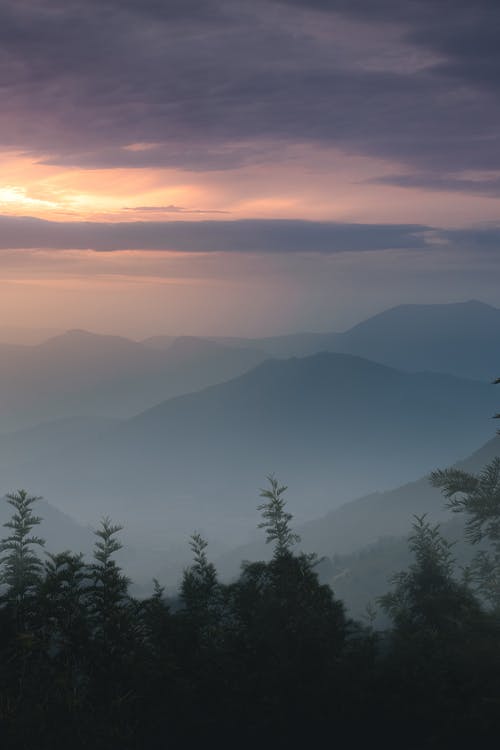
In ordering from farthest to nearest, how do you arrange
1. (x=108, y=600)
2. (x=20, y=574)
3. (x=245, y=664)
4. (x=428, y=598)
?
(x=428, y=598), (x=20, y=574), (x=108, y=600), (x=245, y=664)

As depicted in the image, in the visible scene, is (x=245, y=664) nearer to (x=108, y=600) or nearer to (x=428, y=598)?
(x=108, y=600)

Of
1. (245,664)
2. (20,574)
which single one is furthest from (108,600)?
(245,664)

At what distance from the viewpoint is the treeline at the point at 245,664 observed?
87.3 ft

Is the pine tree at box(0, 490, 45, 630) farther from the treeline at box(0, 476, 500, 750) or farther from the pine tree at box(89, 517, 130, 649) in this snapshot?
the pine tree at box(89, 517, 130, 649)

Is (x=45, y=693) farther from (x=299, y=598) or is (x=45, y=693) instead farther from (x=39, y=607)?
(x=299, y=598)

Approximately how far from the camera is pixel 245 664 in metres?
33.5

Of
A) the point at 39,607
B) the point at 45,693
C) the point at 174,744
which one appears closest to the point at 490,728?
the point at 174,744

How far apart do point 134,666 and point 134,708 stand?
2221 millimetres

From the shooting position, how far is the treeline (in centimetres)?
2660

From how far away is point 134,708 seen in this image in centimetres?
3016

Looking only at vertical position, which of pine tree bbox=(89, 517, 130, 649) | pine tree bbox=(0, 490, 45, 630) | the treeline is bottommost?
the treeline

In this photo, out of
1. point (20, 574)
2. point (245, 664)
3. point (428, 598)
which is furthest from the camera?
point (428, 598)

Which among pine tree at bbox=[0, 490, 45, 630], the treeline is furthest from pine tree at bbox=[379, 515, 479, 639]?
pine tree at bbox=[0, 490, 45, 630]

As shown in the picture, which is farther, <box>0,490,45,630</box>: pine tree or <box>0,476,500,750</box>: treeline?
<box>0,490,45,630</box>: pine tree
